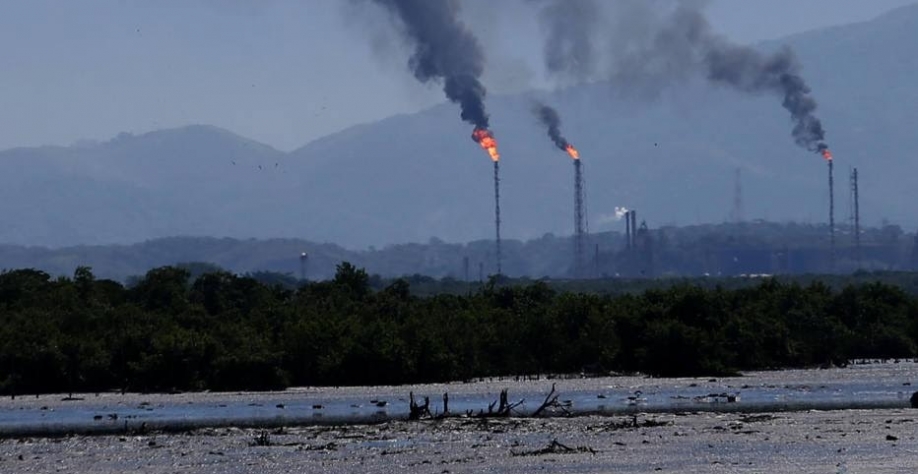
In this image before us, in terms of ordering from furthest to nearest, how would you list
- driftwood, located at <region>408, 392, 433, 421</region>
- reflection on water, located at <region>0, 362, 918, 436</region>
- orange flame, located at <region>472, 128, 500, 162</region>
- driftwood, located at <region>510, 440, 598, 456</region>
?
orange flame, located at <region>472, 128, 500, 162</region>, reflection on water, located at <region>0, 362, 918, 436</region>, driftwood, located at <region>408, 392, 433, 421</region>, driftwood, located at <region>510, 440, 598, 456</region>

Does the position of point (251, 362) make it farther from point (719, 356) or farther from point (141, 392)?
point (719, 356)

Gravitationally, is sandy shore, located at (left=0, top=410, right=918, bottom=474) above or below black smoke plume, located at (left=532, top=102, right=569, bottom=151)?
below

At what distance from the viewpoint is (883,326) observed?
108 m

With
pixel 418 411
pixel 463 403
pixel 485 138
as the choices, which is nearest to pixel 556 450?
pixel 418 411

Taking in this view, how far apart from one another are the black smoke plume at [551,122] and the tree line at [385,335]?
63662 mm

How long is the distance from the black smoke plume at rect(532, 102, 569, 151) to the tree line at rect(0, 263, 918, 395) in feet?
209

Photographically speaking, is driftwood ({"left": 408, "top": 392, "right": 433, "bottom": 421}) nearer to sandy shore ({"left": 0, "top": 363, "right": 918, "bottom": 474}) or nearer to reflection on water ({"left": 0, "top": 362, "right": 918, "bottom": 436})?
sandy shore ({"left": 0, "top": 363, "right": 918, "bottom": 474})

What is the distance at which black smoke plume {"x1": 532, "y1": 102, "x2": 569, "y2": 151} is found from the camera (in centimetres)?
17138

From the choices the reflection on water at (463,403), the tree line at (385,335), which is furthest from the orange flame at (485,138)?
the reflection on water at (463,403)

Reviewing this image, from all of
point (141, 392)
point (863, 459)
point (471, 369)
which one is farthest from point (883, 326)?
point (863, 459)

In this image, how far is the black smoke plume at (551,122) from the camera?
6747 inches

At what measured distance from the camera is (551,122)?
177375 millimetres

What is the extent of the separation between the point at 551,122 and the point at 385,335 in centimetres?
9419

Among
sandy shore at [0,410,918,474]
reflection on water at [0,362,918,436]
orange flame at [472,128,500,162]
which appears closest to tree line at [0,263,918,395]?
reflection on water at [0,362,918,436]
